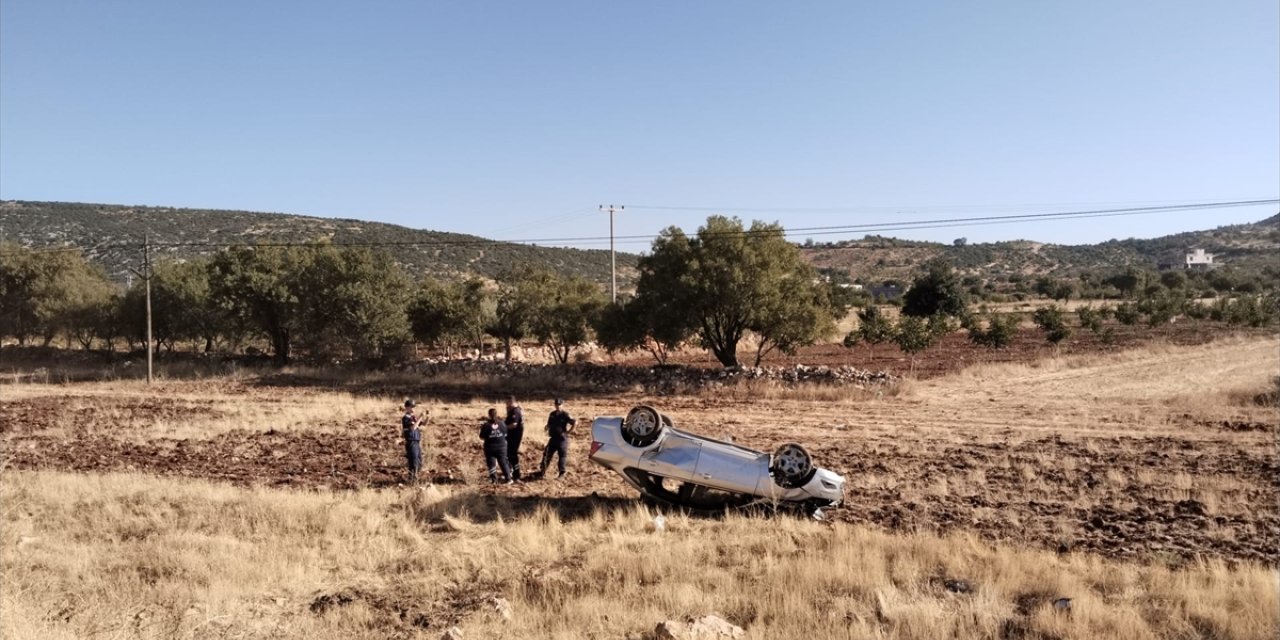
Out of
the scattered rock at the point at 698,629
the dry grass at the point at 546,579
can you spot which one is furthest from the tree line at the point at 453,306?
the scattered rock at the point at 698,629

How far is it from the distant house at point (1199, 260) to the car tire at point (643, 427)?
139978 millimetres

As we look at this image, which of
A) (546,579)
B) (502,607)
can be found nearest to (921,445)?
(546,579)

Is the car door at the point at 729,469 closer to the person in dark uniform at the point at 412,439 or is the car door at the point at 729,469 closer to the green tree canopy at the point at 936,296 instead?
the person in dark uniform at the point at 412,439

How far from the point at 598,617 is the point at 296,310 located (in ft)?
128

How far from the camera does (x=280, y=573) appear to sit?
972cm

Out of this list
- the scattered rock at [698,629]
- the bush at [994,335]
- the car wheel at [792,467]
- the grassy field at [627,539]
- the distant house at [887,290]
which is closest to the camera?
the scattered rock at [698,629]

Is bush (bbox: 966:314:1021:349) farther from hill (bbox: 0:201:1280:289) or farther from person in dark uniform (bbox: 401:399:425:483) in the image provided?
Answer: person in dark uniform (bbox: 401:399:425:483)

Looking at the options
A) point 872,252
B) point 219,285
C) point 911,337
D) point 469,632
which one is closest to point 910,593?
point 469,632

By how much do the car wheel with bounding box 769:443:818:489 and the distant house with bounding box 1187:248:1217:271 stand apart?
13890cm

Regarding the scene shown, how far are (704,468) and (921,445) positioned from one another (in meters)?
9.17

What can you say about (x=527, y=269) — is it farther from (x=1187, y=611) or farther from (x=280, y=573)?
(x=1187, y=611)

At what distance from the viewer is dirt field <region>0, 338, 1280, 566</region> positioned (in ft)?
39.5

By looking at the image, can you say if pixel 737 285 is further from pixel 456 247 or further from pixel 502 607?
pixel 456 247

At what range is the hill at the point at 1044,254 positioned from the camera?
14000cm
